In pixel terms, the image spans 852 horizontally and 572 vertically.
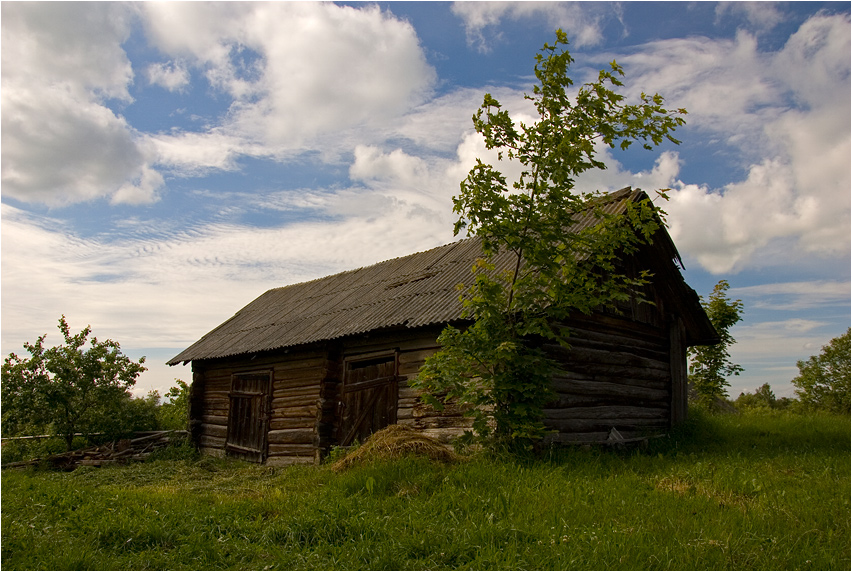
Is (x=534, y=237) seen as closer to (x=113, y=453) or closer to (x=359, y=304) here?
(x=359, y=304)

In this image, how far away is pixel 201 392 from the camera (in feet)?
58.4

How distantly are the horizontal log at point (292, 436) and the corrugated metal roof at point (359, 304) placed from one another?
1958 mm

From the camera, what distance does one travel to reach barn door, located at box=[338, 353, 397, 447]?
38.3 ft

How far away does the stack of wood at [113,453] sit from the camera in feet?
48.9

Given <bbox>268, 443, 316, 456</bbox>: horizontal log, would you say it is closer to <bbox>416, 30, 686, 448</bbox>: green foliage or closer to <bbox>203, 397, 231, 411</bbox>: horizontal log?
<bbox>203, 397, 231, 411</bbox>: horizontal log

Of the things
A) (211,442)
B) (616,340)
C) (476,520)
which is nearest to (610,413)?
(616,340)

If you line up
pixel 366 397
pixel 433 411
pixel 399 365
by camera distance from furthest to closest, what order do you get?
1. pixel 366 397
2. pixel 399 365
3. pixel 433 411

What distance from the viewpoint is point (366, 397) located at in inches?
480

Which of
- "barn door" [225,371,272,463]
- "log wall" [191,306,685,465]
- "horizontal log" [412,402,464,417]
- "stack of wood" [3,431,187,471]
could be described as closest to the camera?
"horizontal log" [412,402,464,417]

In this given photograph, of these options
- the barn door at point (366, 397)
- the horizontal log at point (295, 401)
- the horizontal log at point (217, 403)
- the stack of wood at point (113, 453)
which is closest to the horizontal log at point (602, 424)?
the barn door at point (366, 397)

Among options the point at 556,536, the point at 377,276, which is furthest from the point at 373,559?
the point at 377,276

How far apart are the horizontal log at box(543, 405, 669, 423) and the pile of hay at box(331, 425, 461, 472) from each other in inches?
81.5

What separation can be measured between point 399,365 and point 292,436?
12.8 ft

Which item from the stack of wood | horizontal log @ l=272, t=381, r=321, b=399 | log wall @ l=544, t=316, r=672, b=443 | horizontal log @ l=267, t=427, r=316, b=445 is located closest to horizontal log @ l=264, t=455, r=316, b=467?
horizontal log @ l=267, t=427, r=316, b=445
